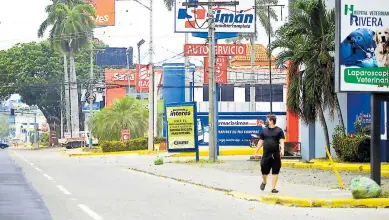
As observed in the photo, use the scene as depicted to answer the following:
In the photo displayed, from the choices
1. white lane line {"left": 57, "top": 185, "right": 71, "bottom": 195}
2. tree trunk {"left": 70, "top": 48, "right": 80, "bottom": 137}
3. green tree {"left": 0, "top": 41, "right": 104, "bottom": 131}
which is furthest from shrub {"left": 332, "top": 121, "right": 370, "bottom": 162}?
green tree {"left": 0, "top": 41, "right": 104, "bottom": 131}

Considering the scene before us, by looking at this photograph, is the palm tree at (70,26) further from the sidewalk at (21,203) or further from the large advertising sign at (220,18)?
the sidewalk at (21,203)

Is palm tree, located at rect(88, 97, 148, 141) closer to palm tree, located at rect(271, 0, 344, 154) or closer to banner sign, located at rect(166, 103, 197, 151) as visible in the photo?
banner sign, located at rect(166, 103, 197, 151)

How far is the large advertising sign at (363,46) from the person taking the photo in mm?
18234

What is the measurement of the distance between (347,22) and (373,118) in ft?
7.13

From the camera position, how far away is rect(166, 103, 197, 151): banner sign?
130 ft

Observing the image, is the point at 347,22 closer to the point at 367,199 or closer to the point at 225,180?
the point at 367,199

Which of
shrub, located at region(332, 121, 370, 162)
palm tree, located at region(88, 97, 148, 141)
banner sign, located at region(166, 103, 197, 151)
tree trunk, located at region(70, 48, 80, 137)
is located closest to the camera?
shrub, located at region(332, 121, 370, 162)

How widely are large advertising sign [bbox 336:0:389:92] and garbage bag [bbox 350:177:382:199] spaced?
7.94 feet

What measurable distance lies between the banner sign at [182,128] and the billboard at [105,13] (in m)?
96.4

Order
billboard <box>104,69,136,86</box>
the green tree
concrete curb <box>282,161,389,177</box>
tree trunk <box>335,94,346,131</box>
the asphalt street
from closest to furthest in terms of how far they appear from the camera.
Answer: the asphalt street, concrete curb <box>282,161,389,177</box>, tree trunk <box>335,94,346,131</box>, the green tree, billboard <box>104,69,136,86</box>

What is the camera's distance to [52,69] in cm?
10656

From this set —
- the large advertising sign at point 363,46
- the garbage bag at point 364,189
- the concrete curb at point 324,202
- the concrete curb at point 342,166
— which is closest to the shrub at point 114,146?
the concrete curb at point 342,166

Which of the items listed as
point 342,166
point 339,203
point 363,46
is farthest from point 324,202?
point 342,166

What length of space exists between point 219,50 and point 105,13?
90.3 m
